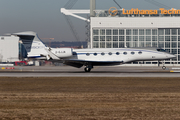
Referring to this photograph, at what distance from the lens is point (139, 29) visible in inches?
3435

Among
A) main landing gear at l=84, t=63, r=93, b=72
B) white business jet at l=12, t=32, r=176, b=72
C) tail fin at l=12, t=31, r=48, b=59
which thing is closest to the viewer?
white business jet at l=12, t=32, r=176, b=72

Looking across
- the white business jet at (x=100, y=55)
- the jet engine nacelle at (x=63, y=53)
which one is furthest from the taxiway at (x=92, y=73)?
the jet engine nacelle at (x=63, y=53)

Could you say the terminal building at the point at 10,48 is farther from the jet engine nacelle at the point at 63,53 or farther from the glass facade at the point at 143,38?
the jet engine nacelle at the point at 63,53

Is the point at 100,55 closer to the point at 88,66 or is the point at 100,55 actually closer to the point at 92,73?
the point at 88,66

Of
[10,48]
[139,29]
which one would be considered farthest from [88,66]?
[10,48]

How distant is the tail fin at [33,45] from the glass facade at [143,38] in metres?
45.0

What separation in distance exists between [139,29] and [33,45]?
49.1 metres

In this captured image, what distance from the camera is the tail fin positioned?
145 ft

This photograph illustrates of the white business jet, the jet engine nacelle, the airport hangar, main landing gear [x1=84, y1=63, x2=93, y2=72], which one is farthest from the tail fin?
the airport hangar

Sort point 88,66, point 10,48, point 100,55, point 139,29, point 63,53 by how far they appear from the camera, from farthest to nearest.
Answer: point 10,48 < point 139,29 < point 88,66 < point 100,55 < point 63,53

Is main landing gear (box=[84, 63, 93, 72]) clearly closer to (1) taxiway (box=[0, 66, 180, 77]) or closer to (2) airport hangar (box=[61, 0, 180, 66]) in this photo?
(1) taxiway (box=[0, 66, 180, 77])

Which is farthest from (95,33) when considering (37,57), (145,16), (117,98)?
(117,98)

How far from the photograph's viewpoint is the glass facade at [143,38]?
286 feet

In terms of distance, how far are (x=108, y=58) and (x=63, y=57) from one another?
6.52 meters
